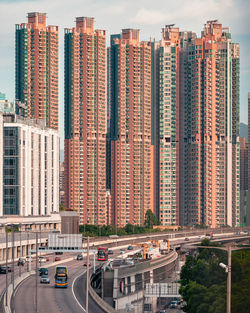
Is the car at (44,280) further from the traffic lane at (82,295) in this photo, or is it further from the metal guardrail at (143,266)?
the metal guardrail at (143,266)

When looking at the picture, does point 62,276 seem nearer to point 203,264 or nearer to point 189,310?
point 203,264

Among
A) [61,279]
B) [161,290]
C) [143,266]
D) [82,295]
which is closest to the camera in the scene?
[82,295]

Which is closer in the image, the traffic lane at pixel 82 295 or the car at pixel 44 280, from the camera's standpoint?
the traffic lane at pixel 82 295

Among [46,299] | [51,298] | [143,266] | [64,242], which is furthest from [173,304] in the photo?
[46,299]

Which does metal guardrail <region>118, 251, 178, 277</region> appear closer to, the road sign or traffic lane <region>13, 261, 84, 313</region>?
traffic lane <region>13, 261, 84, 313</region>

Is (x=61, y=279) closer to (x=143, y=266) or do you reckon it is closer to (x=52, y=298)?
(x=52, y=298)

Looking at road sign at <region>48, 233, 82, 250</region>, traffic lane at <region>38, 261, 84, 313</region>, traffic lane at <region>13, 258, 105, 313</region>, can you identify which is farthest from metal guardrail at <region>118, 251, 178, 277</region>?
road sign at <region>48, 233, 82, 250</region>

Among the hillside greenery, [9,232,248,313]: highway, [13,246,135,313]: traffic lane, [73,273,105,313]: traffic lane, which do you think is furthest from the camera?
[73,273,105,313]: traffic lane

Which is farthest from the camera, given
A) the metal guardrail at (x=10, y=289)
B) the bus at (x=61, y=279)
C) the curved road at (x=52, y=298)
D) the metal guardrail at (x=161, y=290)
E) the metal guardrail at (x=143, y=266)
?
the metal guardrail at (x=161, y=290)

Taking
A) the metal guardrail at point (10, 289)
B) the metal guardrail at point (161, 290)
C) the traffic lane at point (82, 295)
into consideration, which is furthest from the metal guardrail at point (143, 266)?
the metal guardrail at point (10, 289)

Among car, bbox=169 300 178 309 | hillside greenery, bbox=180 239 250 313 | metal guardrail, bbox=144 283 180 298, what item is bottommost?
car, bbox=169 300 178 309

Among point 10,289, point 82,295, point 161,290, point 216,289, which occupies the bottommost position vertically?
point 161,290
